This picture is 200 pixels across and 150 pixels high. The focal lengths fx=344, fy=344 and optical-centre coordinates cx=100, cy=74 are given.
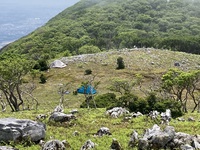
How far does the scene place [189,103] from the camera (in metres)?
58.6

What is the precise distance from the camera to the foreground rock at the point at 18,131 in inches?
880

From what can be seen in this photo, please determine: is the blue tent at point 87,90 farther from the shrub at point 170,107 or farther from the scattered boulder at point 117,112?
the scattered boulder at point 117,112

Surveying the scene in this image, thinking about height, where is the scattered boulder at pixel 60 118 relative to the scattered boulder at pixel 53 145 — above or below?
below

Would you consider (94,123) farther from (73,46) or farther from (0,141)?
(73,46)

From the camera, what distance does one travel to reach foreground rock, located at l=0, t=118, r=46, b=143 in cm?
2236

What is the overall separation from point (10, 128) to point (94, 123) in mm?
9228

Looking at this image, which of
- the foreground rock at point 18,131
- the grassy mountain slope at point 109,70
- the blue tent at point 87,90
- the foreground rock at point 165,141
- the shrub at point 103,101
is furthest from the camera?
the grassy mountain slope at point 109,70

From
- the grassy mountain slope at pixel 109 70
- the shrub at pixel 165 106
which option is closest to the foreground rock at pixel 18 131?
the shrub at pixel 165 106

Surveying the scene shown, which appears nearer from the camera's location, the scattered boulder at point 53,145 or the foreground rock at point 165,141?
the scattered boulder at point 53,145

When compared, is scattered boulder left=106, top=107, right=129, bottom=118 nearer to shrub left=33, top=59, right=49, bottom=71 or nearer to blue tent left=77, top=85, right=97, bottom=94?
blue tent left=77, top=85, right=97, bottom=94

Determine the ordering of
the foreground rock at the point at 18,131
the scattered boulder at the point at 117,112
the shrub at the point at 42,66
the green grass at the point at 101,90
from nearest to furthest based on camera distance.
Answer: the foreground rock at the point at 18,131, the green grass at the point at 101,90, the scattered boulder at the point at 117,112, the shrub at the point at 42,66

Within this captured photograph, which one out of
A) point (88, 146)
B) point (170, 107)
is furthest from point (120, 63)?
point (88, 146)

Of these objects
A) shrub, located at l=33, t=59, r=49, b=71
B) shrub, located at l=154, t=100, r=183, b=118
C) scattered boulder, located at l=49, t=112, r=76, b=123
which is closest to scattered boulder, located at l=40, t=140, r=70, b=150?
scattered boulder, located at l=49, t=112, r=76, b=123

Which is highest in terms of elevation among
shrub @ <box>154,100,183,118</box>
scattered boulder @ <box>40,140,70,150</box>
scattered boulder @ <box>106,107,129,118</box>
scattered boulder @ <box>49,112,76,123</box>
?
scattered boulder @ <box>40,140,70,150</box>
